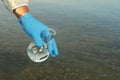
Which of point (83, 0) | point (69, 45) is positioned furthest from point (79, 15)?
point (83, 0)

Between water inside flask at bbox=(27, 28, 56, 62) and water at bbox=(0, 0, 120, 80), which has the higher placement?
water inside flask at bbox=(27, 28, 56, 62)

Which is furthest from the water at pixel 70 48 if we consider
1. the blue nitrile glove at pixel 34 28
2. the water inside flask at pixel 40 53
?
the blue nitrile glove at pixel 34 28

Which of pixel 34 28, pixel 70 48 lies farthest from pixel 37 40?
pixel 70 48

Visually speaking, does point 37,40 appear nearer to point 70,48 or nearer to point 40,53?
point 40,53

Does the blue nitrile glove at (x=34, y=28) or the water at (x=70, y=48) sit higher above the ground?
the blue nitrile glove at (x=34, y=28)

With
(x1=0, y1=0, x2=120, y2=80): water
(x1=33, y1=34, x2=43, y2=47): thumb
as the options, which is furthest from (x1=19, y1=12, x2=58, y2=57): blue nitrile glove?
(x1=0, y1=0, x2=120, y2=80): water

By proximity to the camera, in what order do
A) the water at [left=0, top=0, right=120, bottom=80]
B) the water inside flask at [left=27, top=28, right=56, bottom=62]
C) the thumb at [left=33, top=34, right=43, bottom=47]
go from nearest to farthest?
the thumb at [left=33, top=34, right=43, bottom=47]
the water inside flask at [left=27, top=28, right=56, bottom=62]
the water at [left=0, top=0, right=120, bottom=80]

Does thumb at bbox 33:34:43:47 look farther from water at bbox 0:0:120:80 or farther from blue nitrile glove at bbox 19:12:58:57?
water at bbox 0:0:120:80

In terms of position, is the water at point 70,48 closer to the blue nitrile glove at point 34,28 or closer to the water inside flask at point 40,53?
the water inside flask at point 40,53

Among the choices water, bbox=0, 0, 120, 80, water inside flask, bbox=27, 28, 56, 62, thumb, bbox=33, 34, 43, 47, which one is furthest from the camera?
water, bbox=0, 0, 120, 80
